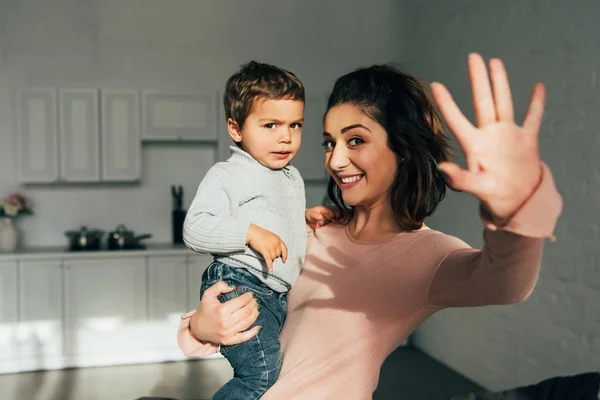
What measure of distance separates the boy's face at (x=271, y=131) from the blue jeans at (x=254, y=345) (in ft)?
1.03

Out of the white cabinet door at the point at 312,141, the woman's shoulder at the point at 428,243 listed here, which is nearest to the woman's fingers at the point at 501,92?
the woman's shoulder at the point at 428,243

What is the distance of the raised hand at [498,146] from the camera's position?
0.77 m

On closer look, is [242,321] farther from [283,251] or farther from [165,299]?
[165,299]

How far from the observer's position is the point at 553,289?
380 centimetres

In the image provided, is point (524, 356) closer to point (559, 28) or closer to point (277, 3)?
point (559, 28)

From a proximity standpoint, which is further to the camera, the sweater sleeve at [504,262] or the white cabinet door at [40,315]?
the white cabinet door at [40,315]

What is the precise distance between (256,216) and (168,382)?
11.9 feet

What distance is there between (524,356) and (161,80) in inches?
162

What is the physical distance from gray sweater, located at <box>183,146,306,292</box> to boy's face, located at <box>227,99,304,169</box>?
0.11ft

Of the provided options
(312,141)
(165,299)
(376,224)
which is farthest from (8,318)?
(376,224)

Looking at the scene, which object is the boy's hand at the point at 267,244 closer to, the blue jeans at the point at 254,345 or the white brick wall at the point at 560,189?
the blue jeans at the point at 254,345

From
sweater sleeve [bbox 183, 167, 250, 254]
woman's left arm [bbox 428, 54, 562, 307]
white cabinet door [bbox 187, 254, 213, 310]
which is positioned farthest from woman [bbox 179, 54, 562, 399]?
white cabinet door [bbox 187, 254, 213, 310]

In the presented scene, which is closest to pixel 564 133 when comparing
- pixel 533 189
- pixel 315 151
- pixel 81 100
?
pixel 315 151

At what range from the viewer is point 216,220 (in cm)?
149
